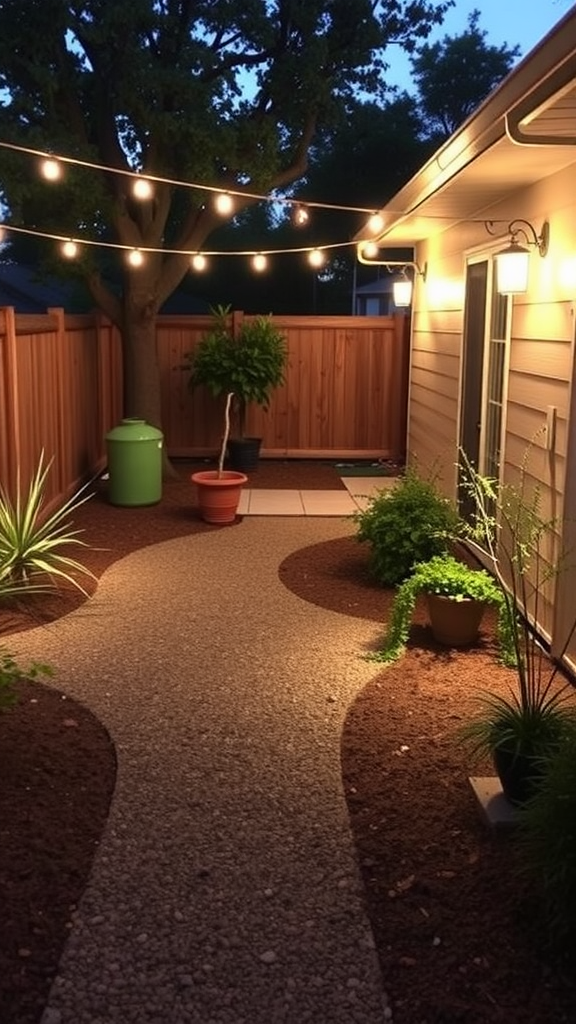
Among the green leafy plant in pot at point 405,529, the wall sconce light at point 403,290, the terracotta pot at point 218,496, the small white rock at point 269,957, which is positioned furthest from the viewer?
the wall sconce light at point 403,290

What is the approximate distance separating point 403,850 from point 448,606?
2064mm

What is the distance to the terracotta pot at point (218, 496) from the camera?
8227 mm

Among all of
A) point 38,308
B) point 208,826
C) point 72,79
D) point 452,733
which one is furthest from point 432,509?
point 38,308

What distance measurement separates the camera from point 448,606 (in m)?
5.09

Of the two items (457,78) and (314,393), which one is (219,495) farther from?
(457,78)

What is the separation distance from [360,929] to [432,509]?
3.81 m

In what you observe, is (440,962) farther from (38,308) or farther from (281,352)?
(38,308)

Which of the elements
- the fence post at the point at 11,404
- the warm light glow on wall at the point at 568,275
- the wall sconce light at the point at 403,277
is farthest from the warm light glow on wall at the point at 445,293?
the fence post at the point at 11,404

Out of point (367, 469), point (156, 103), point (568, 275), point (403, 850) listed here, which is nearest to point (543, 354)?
point (568, 275)

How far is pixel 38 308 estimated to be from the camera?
94.3ft

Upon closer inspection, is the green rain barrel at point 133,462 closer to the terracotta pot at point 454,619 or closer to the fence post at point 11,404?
the fence post at point 11,404

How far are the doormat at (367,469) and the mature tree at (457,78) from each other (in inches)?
768

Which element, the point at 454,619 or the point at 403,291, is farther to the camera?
the point at 403,291

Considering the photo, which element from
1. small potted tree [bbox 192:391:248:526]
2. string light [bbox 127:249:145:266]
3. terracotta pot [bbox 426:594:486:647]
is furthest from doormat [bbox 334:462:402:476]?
terracotta pot [bbox 426:594:486:647]
